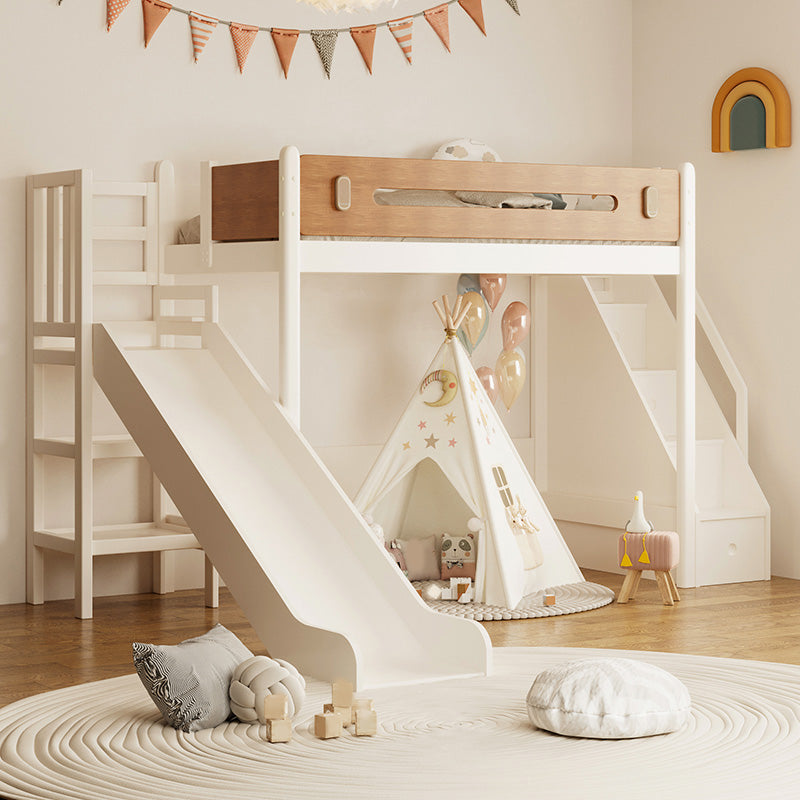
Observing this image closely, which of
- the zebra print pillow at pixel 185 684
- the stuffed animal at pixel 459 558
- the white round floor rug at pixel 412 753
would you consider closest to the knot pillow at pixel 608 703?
the white round floor rug at pixel 412 753

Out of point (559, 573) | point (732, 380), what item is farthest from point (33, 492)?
point (732, 380)

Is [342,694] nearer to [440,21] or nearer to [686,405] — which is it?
[686,405]

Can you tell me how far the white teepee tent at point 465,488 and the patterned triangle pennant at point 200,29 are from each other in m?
1.24

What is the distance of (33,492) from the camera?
4.50 metres

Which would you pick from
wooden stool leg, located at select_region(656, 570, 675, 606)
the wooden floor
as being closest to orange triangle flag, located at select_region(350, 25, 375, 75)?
the wooden floor

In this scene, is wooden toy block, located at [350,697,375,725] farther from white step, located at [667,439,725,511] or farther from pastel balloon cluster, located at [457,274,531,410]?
white step, located at [667,439,725,511]

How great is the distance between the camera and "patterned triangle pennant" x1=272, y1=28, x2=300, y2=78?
4.95 metres

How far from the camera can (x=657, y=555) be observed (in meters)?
4.45

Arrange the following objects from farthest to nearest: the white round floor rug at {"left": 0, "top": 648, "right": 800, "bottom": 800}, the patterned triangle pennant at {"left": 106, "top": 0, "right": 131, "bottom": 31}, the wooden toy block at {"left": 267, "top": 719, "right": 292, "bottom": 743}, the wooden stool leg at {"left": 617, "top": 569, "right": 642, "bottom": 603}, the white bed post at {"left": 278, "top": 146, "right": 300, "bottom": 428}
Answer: the patterned triangle pennant at {"left": 106, "top": 0, "right": 131, "bottom": 31} → the wooden stool leg at {"left": 617, "top": 569, "right": 642, "bottom": 603} → the white bed post at {"left": 278, "top": 146, "right": 300, "bottom": 428} → the wooden toy block at {"left": 267, "top": 719, "right": 292, "bottom": 743} → the white round floor rug at {"left": 0, "top": 648, "right": 800, "bottom": 800}

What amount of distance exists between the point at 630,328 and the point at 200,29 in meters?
1.97

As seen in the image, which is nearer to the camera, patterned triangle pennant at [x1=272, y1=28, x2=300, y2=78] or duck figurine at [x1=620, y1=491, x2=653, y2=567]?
duck figurine at [x1=620, y1=491, x2=653, y2=567]

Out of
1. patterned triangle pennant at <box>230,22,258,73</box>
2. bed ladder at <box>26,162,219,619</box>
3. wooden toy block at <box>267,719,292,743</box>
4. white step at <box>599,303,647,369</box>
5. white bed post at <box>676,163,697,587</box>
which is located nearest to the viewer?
wooden toy block at <box>267,719,292,743</box>

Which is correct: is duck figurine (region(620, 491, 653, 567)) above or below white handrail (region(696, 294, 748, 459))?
below

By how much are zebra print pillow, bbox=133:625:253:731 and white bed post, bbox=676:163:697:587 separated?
2287 millimetres
